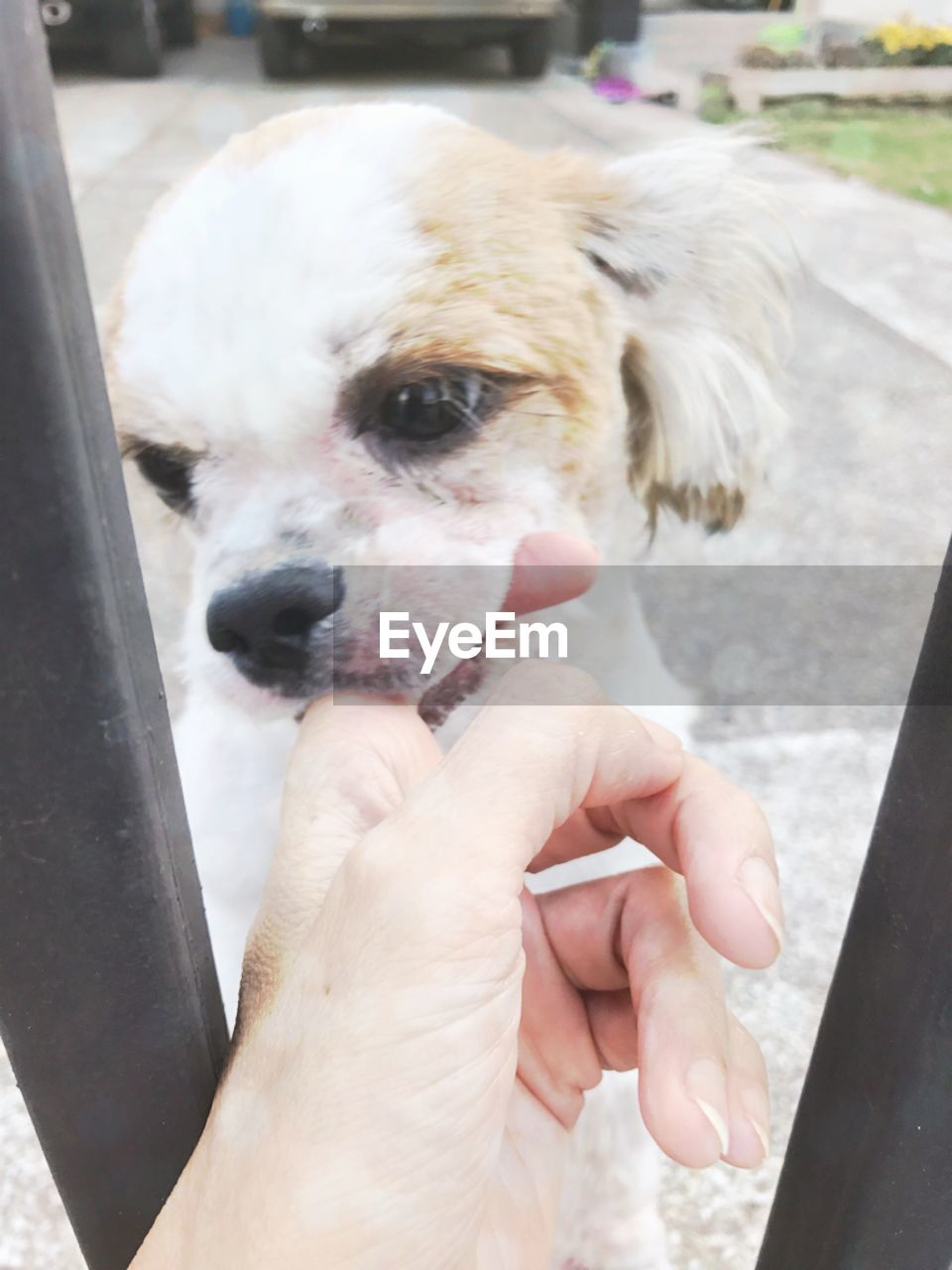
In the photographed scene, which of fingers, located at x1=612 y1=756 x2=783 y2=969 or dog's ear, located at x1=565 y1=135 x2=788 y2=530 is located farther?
dog's ear, located at x1=565 y1=135 x2=788 y2=530

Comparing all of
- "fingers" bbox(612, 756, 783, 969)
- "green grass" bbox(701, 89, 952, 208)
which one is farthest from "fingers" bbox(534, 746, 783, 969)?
"green grass" bbox(701, 89, 952, 208)

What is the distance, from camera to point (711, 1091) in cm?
38

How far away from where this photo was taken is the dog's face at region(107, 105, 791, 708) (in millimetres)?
539

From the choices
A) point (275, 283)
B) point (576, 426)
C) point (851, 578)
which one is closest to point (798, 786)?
point (851, 578)

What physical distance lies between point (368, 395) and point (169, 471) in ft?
0.52

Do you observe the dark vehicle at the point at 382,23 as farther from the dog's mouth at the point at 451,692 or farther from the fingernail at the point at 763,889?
the fingernail at the point at 763,889

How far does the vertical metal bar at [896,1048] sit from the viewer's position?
0.98 ft

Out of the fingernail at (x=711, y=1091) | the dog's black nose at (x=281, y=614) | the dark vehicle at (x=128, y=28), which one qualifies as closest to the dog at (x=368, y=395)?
the dog's black nose at (x=281, y=614)

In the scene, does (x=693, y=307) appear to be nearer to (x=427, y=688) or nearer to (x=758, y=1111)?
(x=427, y=688)

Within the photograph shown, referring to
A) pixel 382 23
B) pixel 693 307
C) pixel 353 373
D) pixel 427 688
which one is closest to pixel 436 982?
pixel 427 688

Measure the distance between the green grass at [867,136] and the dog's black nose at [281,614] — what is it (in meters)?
0.62

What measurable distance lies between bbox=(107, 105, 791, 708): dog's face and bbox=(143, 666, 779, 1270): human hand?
4.7 inches

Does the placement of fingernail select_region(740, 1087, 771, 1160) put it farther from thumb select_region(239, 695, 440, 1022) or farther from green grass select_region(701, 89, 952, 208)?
green grass select_region(701, 89, 952, 208)

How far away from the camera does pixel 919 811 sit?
11.9 inches
